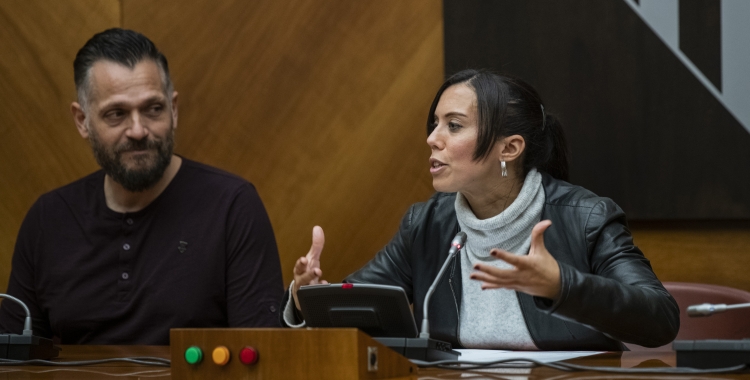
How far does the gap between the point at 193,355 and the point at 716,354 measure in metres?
0.82

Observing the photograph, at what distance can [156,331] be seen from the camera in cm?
239

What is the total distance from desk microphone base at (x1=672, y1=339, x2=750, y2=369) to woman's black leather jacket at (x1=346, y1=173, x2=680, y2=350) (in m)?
0.27

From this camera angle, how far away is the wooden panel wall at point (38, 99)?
131 inches

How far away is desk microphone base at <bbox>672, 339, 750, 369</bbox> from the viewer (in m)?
1.35

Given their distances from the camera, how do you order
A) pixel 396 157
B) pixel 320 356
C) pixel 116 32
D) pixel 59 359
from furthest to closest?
pixel 396 157, pixel 116 32, pixel 59 359, pixel 320 356

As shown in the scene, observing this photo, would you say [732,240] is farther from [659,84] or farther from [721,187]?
[659,84]

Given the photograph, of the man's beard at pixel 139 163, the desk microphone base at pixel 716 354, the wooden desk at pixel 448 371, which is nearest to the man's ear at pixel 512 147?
the wooden desk at pixel 448 371

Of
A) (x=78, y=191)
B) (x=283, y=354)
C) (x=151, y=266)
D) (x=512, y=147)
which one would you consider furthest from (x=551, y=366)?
(x=78, y=191)

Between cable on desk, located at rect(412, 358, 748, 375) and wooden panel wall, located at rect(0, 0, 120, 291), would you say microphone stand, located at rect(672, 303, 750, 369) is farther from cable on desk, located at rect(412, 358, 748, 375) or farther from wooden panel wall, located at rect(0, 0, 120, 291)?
wooden panel wall, located at rect(0, 0, 120, 291)

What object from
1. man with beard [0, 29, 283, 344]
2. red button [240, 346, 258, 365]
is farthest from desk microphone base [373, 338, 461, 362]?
man with beard [0, 29, 283, 344]

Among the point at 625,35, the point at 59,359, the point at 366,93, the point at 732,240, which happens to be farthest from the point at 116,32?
the point at 732,240

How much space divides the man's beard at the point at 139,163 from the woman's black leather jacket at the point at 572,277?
694mm

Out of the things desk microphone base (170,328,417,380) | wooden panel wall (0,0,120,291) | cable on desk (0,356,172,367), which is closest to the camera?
desk microphone base (170,328,417,380)

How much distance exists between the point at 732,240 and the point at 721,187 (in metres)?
0.18
